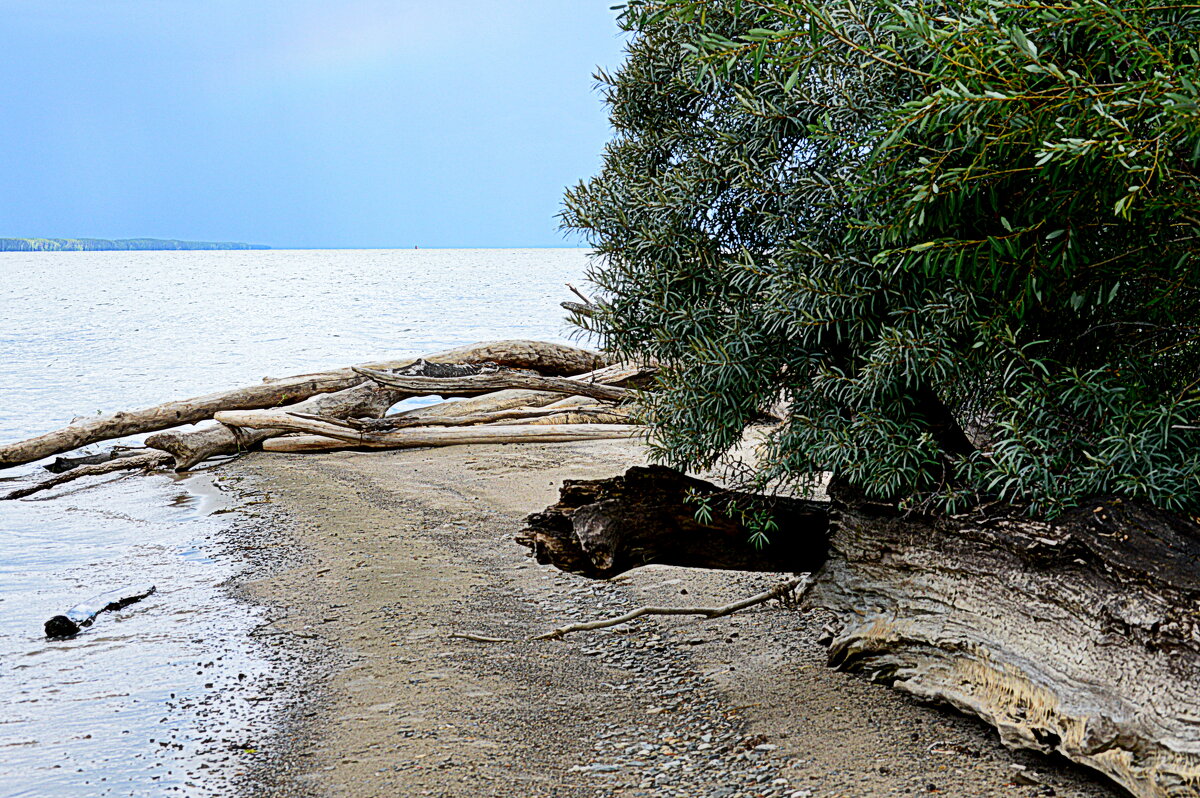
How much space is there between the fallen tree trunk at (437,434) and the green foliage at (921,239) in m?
8.71

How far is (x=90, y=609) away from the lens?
28.9ft

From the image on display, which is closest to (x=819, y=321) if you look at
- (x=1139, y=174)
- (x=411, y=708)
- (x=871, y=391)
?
(x=871, y=391)

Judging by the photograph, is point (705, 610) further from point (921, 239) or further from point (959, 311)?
point (921, 239)

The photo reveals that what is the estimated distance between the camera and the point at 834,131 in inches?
193

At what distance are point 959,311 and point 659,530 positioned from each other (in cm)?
223

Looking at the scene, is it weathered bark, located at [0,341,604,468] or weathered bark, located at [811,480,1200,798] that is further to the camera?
weathered bark, located at [0,341,604,468]

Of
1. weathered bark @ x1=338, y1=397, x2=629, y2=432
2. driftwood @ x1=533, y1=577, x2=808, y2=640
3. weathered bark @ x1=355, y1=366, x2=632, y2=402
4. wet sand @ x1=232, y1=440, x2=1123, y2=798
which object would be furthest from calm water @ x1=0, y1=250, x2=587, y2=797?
weathered bark @ x1=355, y1=366, x2=632, y2=402

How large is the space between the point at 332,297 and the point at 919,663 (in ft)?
233

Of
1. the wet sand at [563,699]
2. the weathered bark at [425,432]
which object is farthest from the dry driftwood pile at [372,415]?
the wet sand at [563,699]

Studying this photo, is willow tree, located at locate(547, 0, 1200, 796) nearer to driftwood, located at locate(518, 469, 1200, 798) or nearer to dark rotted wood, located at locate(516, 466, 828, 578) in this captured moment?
driftwood, located at locate(518, 469, 1200, 798)

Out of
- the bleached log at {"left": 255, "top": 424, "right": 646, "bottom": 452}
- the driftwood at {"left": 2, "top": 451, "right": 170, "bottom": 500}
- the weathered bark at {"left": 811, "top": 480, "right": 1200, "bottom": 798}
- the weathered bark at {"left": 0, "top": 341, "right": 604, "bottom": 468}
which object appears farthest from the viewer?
the weathered bark at {"left": 0, "top": 341, "right": 604, "bottom": 468}

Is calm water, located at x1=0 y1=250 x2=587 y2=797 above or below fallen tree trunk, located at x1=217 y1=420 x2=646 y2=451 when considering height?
below

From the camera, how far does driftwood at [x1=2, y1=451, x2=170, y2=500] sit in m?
14.7

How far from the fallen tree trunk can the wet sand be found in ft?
15.5
